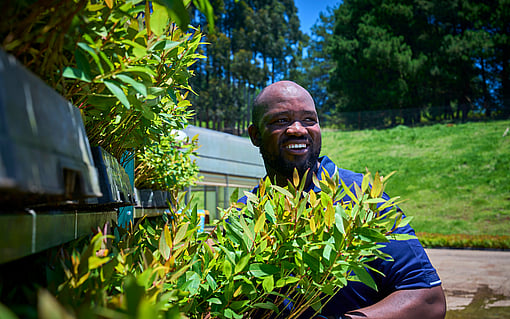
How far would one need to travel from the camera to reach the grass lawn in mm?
Answer: 18438

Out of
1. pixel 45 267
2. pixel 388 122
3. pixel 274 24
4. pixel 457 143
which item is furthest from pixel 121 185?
pixel 274 24

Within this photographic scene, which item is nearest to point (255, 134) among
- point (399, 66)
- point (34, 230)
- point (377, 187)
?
point (377, 187)

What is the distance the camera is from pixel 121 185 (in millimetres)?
1121

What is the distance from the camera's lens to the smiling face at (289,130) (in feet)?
6.76

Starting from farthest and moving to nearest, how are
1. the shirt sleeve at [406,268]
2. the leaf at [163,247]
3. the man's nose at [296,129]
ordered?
1. the man's nose at [296,129]
2. the shirt sleeve at [406,268]
3. the leaf at [163,247]

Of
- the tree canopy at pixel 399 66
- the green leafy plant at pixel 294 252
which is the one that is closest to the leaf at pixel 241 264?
the green leafy plant at pixel 294 252

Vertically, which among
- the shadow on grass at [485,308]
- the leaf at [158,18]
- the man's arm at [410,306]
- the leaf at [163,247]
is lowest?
the shadow on grass at [485,308]

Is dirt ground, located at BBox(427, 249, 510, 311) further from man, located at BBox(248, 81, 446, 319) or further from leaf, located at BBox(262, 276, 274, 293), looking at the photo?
leaf, located at BBox(262, 276, 274, 293)

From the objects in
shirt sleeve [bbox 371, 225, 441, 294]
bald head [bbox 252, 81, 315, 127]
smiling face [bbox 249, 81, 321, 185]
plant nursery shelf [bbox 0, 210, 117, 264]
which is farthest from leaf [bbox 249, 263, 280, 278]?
bald head [bbox 252, 81, 315, 127]

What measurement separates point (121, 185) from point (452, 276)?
30.2ft

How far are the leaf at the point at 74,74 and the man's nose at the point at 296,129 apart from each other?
147cm

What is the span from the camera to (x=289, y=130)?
2049 millimetres

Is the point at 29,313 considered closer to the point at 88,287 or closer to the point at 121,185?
the point at 88,287

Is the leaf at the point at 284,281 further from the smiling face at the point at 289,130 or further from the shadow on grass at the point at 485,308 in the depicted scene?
the shadow on grass at the point at 485,308
